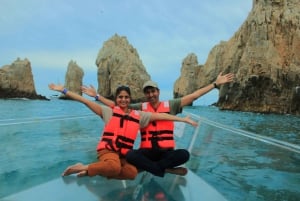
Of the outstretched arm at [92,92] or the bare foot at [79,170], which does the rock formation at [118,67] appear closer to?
the outstretched arm at [92,92]

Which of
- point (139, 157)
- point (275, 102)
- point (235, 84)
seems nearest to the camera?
point (139, 157)

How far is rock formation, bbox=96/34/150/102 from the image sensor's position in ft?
269

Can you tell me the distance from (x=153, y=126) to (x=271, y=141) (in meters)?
1.06

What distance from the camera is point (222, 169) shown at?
4.60 m

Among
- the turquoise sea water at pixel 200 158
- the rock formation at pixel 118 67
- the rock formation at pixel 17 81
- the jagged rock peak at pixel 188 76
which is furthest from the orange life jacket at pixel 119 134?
the jagged rock peak at pixel 188 76

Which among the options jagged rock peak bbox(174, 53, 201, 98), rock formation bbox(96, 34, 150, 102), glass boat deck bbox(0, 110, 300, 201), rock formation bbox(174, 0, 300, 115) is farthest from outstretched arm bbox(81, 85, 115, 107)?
jagged rock peak bbox(174, 53, 201, 98)

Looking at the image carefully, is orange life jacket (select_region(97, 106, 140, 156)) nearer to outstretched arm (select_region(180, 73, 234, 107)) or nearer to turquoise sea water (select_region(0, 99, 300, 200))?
outstretched arm (select_region(180, 73, 234, 107))

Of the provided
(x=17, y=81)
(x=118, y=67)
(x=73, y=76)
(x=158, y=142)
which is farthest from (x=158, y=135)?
(x=73, y=76)

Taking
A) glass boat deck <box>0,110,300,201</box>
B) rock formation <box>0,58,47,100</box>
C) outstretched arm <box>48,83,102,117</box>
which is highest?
rock formation <box>0,58,47,100</box>

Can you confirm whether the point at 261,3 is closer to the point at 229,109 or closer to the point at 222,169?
the point at 229,109

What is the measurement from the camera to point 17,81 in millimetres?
75750

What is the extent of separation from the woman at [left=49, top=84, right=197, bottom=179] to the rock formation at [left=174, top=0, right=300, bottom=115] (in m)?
41.0

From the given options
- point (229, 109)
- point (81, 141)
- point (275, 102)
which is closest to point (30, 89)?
point (229, 109)

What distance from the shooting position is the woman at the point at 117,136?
298 centimetres
